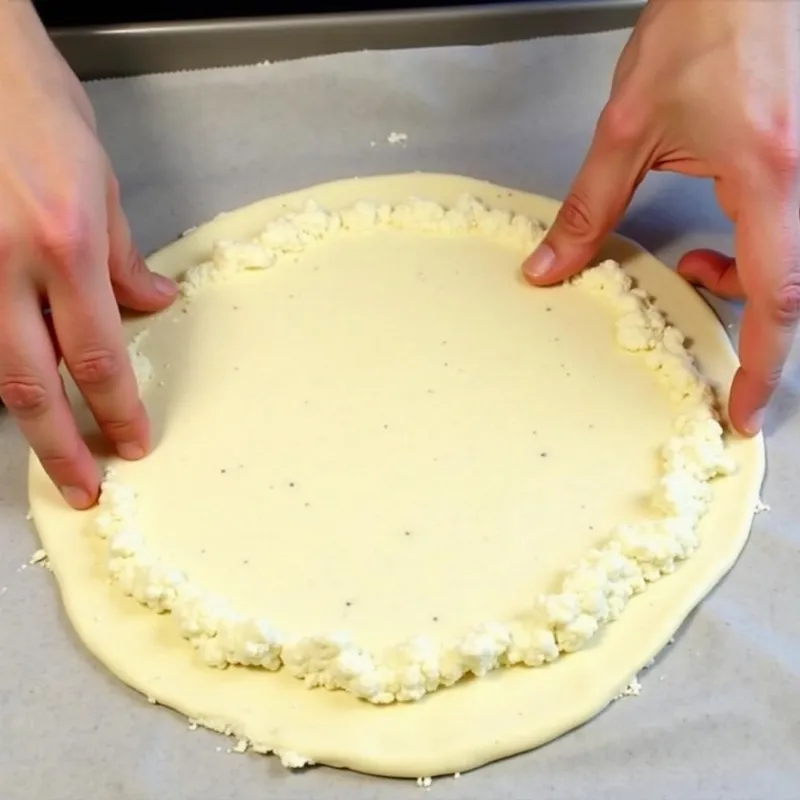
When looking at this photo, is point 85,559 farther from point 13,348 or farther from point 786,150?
point 786,150

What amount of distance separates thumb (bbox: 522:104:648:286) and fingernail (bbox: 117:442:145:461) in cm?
45

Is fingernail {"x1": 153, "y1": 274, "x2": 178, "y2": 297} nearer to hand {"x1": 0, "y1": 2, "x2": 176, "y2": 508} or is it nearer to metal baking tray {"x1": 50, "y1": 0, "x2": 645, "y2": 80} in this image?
hand {"x1": 0, "y1": 2, "x2": 176, "y2": 508}

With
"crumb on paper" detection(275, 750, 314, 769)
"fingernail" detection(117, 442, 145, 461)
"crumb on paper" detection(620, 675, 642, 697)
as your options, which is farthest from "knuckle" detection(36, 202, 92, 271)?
"crumb on paper" detection(620, 675, 642, 697)

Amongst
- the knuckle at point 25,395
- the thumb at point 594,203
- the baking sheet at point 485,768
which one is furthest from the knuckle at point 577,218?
the knuckle at point 25,395

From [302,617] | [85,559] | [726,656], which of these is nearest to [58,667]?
[85,559]

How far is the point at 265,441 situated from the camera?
3.43ft

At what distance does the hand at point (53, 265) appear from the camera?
2.86 ft

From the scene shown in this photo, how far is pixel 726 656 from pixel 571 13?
920 mm

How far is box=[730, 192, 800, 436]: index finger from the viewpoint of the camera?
37.6 inches

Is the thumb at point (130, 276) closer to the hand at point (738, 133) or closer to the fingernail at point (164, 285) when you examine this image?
the fingernail at point (164, 285)

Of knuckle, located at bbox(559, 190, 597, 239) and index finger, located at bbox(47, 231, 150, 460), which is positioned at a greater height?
index finger, located at bbox(47, 231, 150, 460)

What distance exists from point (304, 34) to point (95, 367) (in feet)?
2.30

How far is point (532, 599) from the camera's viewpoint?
0.91 metres

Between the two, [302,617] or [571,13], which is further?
[571,13]
